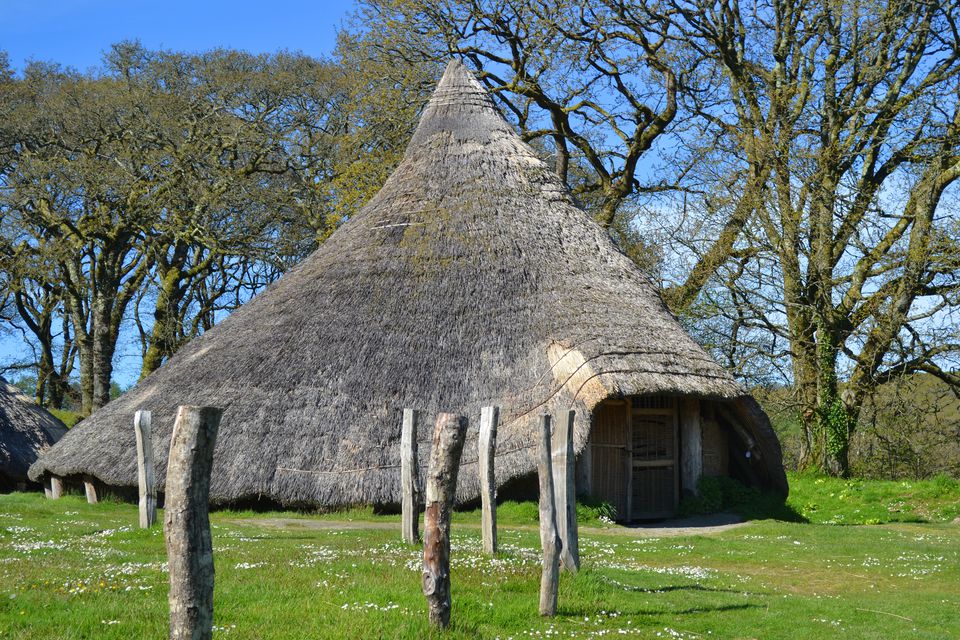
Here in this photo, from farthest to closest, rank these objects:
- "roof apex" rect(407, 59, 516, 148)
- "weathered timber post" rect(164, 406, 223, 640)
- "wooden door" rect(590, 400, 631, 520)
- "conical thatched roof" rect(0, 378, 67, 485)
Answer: "roof apex" rect(407, 59, 516, 148) → "conical thatched roof" rect(0, 378, 67, 485) → "wooden door" rect(590, 400, 631, 520) → "weathered timber post" rect(164, 406, 223, 640)

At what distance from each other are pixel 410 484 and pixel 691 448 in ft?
26.7

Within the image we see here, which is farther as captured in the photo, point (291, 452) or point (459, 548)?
point (291, 452)

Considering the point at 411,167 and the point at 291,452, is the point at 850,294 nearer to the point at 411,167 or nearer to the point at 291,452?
the point at 411,167

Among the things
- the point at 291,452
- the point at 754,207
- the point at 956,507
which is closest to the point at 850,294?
the point at 754,207

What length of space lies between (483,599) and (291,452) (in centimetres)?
923

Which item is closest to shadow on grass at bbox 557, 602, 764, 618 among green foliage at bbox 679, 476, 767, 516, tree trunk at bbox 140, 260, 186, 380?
green foliage at bbox 679, 476, 767, 516

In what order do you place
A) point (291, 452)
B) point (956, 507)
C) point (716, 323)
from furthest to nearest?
point (716, 323) → point (956, 507) → point (291, 452)

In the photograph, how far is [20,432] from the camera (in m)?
24.7

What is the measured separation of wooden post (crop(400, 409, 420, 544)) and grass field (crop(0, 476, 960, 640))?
389 millimetres

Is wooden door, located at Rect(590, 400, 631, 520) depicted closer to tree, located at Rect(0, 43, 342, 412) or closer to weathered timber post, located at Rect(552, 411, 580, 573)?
weathered timber post, located at Rect(552, 411, 580, 573)

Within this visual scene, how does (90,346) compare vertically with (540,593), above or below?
above

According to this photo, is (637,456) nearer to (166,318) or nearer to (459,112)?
(459,112)

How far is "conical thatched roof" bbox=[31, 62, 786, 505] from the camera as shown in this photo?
56.1 ft

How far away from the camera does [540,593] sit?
878 centimetres
